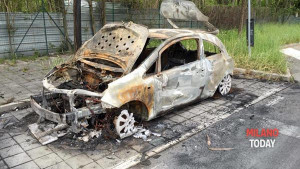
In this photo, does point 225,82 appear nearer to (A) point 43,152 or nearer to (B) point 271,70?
(B) point 271,70

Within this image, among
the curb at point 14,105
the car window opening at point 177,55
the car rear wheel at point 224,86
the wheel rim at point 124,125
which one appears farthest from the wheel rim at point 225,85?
the curb at point 14,105

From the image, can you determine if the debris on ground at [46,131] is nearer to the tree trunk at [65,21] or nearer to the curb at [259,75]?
the curb at [259,75]

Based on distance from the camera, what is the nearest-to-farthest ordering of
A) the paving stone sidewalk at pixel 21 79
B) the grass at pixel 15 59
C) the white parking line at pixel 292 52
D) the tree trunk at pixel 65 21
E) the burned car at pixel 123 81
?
the burned car at pixel 123 81 < the paving stone sidewalk at pixel 21 79 < the grass at pixel 15 59 < the tree trunk at pixel 65 21 < the white parking line at pixel 292 52

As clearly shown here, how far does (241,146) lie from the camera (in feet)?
13.9

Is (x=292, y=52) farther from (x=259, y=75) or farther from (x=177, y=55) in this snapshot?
(x=177, y=55)

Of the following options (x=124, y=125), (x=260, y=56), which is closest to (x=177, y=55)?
(x=124, y=125)

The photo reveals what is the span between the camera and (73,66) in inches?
197

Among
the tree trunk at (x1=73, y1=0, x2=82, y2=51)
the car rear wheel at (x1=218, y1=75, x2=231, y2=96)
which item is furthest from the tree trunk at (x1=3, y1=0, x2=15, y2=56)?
the car rear wheel at (x1=218, y1=75, x2=231, y2=96)

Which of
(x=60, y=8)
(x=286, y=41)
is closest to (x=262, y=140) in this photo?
(x=60, y=8)

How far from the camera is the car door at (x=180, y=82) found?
15.4 ft

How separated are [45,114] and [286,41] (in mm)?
14576

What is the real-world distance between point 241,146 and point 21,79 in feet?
20.9

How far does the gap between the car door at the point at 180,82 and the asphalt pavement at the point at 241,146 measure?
77 cm

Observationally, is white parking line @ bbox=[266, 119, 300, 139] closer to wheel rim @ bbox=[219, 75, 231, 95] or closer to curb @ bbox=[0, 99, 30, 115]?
wheel rim @ bbox=[219, 75, 231, 95]
